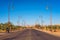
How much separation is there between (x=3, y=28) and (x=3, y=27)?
867mm

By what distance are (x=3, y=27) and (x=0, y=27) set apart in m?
2.35

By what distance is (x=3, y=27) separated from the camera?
7544 cm

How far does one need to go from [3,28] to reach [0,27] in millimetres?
1842

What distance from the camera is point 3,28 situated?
74688mm

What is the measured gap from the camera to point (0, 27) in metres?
73.3
